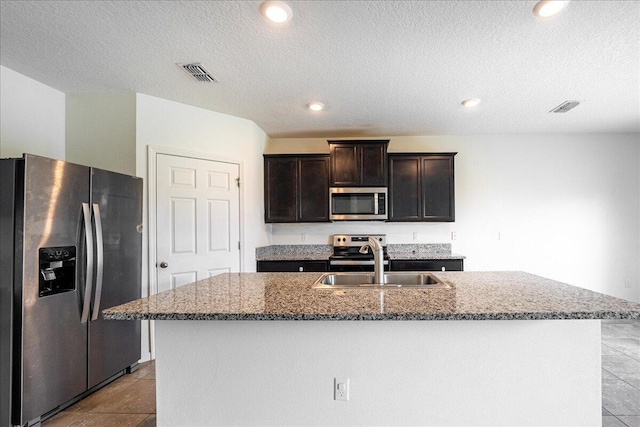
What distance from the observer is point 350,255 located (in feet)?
13.7

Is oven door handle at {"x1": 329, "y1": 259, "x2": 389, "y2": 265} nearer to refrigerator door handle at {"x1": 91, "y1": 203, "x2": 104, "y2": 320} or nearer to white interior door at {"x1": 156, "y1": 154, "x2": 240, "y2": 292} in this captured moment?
white interior door at {"x1": 156, "y1": 154, "x2": 240, "y2": 292}

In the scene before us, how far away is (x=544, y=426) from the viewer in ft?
4.97

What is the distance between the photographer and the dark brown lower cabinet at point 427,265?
3.87 metres

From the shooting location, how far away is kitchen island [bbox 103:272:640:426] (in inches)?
59.7

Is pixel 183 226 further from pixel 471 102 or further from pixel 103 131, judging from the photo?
pixel 471 102

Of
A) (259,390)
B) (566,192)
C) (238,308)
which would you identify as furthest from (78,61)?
(566,192)

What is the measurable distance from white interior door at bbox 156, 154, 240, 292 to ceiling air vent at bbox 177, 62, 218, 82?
85 cm

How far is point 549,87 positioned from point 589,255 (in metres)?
2.69

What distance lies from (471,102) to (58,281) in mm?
3549

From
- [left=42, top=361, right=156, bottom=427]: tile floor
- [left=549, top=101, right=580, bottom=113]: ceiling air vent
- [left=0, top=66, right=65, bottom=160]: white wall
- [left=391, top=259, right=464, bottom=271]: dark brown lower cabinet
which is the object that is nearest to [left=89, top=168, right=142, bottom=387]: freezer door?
[left=42, top=361, right=156, bottom=427]: tile floor

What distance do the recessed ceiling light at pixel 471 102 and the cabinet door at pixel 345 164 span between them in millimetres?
1275

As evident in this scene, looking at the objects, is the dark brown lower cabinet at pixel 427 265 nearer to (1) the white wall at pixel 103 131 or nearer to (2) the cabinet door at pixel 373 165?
(2) the cabinet door at pixel 373 165

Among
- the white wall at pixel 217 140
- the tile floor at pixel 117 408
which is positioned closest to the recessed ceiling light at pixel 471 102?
the white wall at pixel 217 140

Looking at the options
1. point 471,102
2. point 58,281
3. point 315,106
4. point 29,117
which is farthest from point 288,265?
point 29,117
